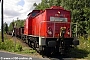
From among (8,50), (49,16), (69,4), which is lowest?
(8,50)

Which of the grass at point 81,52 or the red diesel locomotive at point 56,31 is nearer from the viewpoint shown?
the red diesel locomotive at point 56,31

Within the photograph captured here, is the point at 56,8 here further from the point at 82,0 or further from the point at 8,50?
the point at 82,0

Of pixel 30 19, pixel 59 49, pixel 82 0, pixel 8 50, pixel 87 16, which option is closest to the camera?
pixel 59 49

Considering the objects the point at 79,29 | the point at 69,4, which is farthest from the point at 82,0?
the point at 79,29

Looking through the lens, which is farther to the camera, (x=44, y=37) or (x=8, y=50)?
(x=8, y=50)

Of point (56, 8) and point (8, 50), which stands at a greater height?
point (56, 8)

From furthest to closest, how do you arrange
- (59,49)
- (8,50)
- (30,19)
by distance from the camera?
(30,19), (8,50), (59,49)

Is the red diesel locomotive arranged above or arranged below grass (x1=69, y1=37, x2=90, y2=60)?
above

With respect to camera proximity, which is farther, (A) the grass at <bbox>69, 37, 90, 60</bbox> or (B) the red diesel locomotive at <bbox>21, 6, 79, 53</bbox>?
(A) the grass at <bbox>69, 37, 90, 60</bbox>

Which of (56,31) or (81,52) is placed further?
(81,52)

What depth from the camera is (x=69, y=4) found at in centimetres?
3784

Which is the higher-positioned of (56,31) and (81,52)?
(56,31)

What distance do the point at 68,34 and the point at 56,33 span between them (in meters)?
0.91

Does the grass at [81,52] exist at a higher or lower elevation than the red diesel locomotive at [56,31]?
lower
